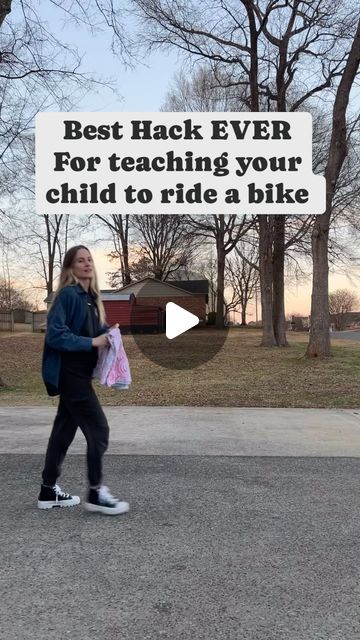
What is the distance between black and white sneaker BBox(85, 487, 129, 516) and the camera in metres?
4.05

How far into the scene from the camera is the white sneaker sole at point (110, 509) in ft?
13.3

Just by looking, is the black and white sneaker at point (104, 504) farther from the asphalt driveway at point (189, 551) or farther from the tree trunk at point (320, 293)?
the tree trunk at point (320, 293)

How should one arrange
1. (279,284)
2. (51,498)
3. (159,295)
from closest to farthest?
1. (51,498)
2. (279,284)
3. (159,295)

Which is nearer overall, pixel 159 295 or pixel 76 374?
pixel 76 374

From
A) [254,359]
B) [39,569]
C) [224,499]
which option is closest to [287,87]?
[254,359]

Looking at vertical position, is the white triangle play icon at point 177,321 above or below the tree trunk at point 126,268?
below

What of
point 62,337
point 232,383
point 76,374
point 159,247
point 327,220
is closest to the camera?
point 62,337

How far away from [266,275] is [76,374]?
19.8m

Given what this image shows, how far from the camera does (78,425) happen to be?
4.11 m

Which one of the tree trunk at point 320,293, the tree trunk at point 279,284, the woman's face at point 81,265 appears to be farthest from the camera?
the tree trunk at point 279,284

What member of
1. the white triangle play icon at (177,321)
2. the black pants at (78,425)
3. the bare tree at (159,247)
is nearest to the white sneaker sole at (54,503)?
the black pants at (78,425)

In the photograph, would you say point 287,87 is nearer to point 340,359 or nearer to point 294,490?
point 340,359

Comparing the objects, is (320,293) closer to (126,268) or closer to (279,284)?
(279,284)

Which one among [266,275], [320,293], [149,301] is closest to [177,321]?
[320,293]
